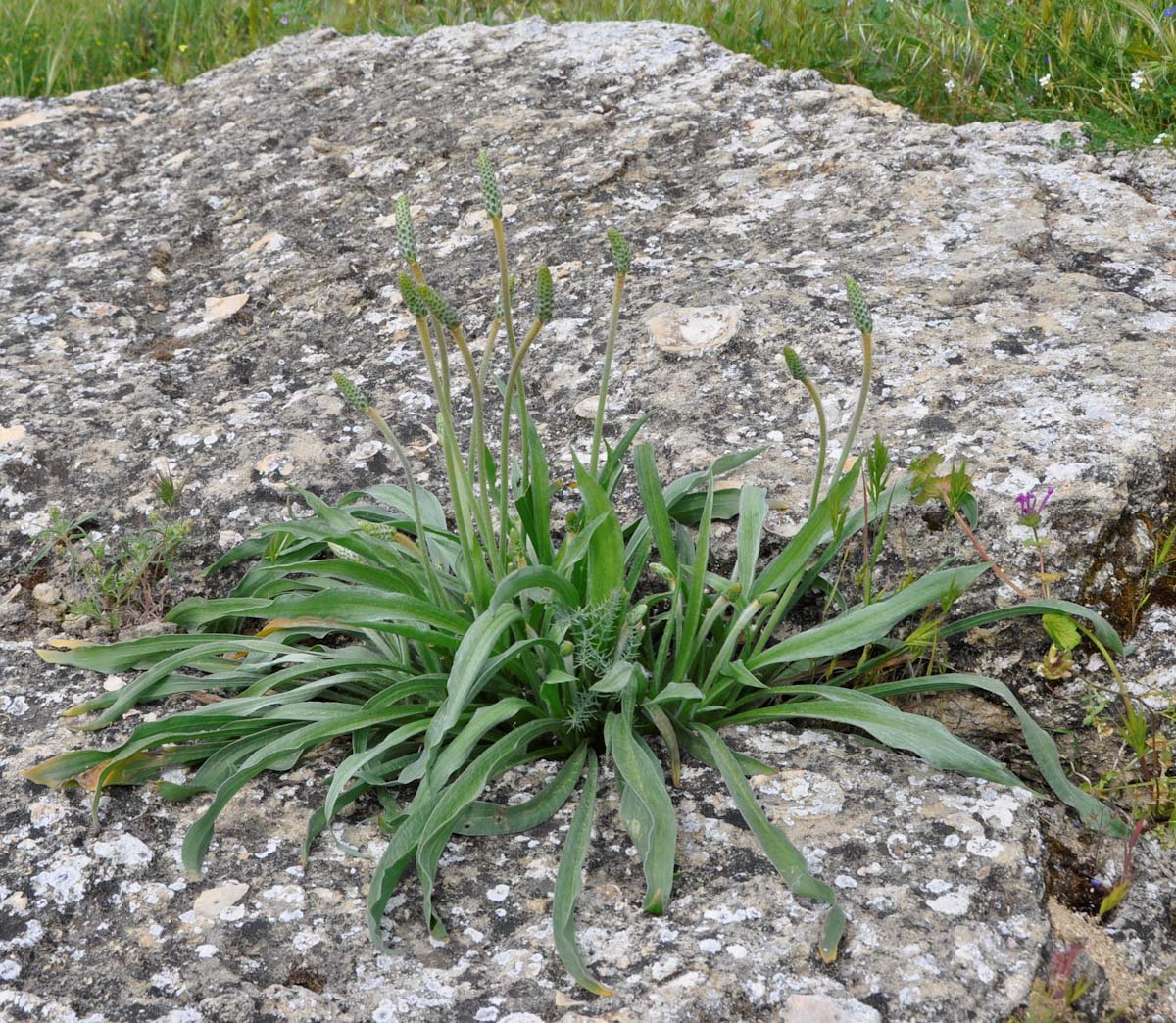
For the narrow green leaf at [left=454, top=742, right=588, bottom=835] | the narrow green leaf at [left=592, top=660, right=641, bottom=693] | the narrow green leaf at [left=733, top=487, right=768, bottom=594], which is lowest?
the narrow green leaf at [left=454, top=742, right=588, bottom=835]

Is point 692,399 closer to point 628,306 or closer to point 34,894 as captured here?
point 628,306

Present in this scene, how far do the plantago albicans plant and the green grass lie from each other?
213 centimetres

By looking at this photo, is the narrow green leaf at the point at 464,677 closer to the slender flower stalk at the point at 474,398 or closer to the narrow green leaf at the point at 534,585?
the narrow green leaf at the point at 534,585

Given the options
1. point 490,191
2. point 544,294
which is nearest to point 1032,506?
point 544,294

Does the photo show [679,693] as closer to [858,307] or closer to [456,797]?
[456,797]

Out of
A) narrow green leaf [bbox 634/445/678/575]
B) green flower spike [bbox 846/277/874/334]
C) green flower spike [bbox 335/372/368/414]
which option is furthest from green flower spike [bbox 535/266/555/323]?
narrow green leaf [bbox 634/445/678/575]

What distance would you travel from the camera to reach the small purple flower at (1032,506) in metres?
2.07

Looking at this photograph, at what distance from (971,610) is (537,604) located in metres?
0.84

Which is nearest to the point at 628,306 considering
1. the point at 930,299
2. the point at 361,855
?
the point at 930,299

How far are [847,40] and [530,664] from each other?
11.0 ft

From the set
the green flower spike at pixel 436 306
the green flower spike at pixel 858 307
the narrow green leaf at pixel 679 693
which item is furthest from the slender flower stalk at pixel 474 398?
the green flower spike at pixel 858 307

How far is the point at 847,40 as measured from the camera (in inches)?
176

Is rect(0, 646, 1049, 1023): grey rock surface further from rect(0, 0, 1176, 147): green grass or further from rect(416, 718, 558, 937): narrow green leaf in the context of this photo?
rect(0, 0, 1176, 147): green grass

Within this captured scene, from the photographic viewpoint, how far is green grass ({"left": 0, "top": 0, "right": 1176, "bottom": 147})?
3.69 m
